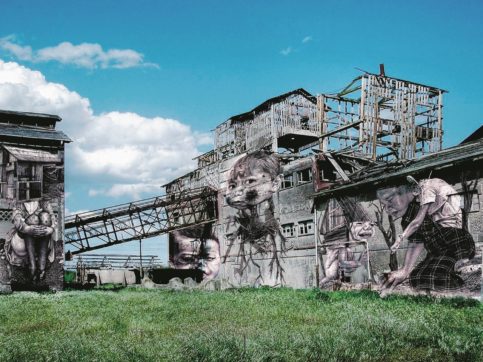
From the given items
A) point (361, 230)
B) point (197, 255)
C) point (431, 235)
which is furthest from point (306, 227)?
point (197, 255)

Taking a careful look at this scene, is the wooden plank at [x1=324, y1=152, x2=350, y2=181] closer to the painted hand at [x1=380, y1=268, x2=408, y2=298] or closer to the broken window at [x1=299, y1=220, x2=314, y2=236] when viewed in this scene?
the broken window at [x1=299, y1=220, x2=314, y2=236]

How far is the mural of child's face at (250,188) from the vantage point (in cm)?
3075

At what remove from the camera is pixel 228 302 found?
1966 centimetres

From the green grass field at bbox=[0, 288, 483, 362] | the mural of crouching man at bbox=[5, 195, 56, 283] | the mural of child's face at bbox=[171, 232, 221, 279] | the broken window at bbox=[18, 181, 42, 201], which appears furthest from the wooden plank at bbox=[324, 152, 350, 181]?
the broken window at bbox=[18, 181, 42, 201]

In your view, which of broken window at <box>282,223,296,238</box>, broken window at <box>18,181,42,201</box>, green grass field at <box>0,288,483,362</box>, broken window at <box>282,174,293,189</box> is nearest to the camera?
green grass field at <box>0,288,483,362</box>

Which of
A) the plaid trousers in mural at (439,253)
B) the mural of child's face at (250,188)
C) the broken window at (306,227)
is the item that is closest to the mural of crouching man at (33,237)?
the mural of child's face at (250,188)

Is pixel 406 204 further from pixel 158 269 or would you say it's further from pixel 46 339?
pixel 158 269

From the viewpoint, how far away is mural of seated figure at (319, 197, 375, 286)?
23.5 metres

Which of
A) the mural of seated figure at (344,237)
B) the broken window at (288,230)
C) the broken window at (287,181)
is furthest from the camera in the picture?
the broken window at (287,181)

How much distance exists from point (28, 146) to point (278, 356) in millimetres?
21809

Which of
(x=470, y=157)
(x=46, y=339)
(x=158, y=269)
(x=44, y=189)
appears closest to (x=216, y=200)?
(x=158, y=269)

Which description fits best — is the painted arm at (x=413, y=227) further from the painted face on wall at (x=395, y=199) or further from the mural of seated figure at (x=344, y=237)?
the mural of seated figure at (x=344, y=237)

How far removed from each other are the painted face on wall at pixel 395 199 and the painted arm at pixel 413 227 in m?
0.73

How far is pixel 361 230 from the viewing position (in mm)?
23609
